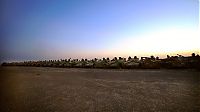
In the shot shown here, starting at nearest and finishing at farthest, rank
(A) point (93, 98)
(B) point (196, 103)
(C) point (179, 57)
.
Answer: (B) point (196, 103) < (A) point (93, 98) < (C) point (179, 57)

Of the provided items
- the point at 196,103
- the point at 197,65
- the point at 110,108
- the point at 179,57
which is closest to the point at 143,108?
the point at 110,108

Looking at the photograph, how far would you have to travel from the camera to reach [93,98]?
5855mm

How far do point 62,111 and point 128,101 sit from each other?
1611 millimetres

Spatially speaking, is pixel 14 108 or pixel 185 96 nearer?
pixel 14 108

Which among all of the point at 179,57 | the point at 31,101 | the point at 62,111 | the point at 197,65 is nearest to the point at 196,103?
the point at 62,111

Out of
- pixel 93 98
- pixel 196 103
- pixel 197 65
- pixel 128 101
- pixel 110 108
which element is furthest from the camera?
pixel 197 65

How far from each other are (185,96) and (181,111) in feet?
5.28

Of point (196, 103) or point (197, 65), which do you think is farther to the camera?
point (197, 65)

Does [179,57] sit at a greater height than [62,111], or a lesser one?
greater

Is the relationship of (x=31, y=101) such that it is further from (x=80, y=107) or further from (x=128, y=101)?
(x=128, y=101)

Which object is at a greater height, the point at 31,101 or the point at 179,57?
the point at 179,57

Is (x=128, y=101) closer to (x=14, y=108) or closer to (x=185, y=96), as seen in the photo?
(x=185, y=96)

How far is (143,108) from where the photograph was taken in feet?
15.6

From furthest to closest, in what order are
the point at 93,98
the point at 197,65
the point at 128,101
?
the point at 197,65
the point at 93,98
the point at 128,101
